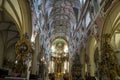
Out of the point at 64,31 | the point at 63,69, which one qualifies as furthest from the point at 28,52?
the point at 63,69

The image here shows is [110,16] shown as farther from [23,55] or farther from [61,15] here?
[61,15]

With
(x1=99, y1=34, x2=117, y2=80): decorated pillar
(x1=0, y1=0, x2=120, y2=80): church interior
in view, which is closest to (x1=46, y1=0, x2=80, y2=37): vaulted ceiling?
(x1=0, y1=0, x2=120, y2=80): church interior

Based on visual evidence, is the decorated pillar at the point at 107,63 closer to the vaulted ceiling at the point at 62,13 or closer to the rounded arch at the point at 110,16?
the rounded arch at the point at 110,16

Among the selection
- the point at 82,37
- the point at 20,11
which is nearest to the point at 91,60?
the point at 82,37

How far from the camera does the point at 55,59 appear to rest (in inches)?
1666

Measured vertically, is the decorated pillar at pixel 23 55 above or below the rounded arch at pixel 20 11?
below

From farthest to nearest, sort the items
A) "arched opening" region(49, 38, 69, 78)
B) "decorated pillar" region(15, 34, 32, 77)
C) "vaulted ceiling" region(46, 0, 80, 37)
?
"arched opening" region(49, 38, 69, 78) < "vaulted ceiling" region(46, 0, 80, 37) < "decorated pillar" region(15, 34, 32, 77)

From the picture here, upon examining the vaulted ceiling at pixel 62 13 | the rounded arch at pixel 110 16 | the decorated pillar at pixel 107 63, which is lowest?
the decorated pillar at pixel 107 63

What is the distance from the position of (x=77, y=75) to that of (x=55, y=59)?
23.0 metres

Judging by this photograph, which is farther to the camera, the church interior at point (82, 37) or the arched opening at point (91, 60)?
the arched opening at point (91, 60)

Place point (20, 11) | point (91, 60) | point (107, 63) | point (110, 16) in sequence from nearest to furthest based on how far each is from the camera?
point (107, 63) → point (110, 16) → point (20, 11) → point (91, 60)

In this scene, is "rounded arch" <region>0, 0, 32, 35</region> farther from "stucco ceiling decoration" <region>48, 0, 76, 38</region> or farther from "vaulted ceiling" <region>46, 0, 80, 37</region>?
"stucco ceiling decoration" <region>48, 0, 76, 38</region>

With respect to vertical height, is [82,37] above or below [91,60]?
above

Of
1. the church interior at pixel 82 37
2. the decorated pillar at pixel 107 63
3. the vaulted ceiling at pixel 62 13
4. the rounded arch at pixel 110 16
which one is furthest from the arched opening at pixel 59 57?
the decorated pillar at pixel 107 63
